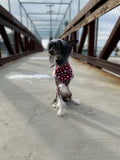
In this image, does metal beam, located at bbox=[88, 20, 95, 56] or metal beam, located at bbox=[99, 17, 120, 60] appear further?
metal beam, located at bbox=[88, 20, 95, 56]

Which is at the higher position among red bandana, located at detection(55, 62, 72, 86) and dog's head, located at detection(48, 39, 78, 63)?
dog's head, located at detection(48, 39, 78, 63)

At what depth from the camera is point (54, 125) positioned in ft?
4.90

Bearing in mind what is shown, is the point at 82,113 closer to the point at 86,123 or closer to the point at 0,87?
the point at 86,123

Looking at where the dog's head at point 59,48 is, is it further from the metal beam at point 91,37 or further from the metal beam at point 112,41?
the metal beam at point 91,37

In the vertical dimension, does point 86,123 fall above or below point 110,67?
below

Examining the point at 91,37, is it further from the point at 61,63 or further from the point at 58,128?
the point at 58,128

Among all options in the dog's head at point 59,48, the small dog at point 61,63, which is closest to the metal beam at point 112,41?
the small dog at point 61,63

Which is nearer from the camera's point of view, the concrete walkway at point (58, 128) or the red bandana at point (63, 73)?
the concrete walkway at point (58, 128)

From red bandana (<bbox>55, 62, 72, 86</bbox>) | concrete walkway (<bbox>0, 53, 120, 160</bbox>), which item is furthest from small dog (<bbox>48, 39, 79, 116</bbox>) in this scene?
concrete walkway (<bbox>0, 53, 120, 160</bbox>)

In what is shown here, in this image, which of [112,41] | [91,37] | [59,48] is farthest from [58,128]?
[91,37]

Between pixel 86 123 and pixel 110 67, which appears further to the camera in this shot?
pixel 110 67

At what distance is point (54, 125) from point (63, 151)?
15.9 inches

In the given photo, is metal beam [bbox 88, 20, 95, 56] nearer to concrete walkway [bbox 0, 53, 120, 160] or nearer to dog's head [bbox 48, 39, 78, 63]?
concrete walkway [bbox 0, 53, 120, 160]

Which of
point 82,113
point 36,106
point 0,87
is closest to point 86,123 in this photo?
point 82,113
